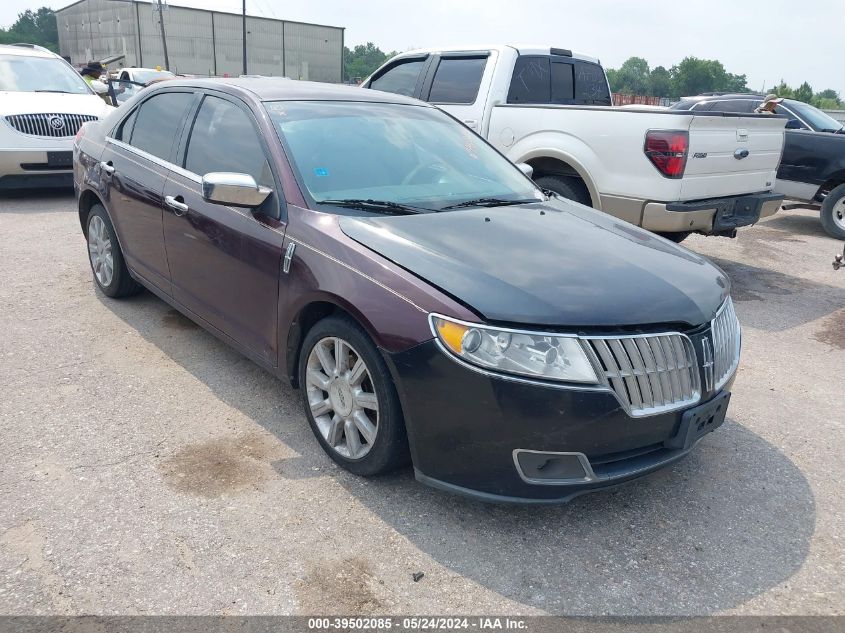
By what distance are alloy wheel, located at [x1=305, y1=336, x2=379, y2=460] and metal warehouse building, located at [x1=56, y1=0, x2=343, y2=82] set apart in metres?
70.1

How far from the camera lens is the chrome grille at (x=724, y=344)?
9.66 feet

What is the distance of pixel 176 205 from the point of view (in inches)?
159

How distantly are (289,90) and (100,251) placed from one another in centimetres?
229

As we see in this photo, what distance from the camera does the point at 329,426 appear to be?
329 centimetres

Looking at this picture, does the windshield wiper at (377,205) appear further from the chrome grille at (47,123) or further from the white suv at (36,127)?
the chrome grille at (47,123)

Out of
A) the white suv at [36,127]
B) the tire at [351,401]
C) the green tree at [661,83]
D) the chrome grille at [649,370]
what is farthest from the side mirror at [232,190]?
the green tree at [661,83]

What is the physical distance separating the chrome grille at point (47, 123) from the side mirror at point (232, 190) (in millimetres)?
7062

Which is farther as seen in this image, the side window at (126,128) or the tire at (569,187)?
the tire at (569,187)

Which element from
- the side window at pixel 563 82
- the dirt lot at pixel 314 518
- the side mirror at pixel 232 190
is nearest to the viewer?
the dirt lot at pixel 314 518

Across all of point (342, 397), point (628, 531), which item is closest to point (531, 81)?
point (342, 397)

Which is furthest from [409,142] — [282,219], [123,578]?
[123,578]

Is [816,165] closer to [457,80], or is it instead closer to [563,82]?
[563,82]

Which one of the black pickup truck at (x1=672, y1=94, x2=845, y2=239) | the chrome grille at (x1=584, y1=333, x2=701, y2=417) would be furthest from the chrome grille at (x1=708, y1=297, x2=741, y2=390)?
the black pickup truck at (x1=672, y1=94, x2=845, y2=239)

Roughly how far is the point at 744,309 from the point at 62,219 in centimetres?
752
